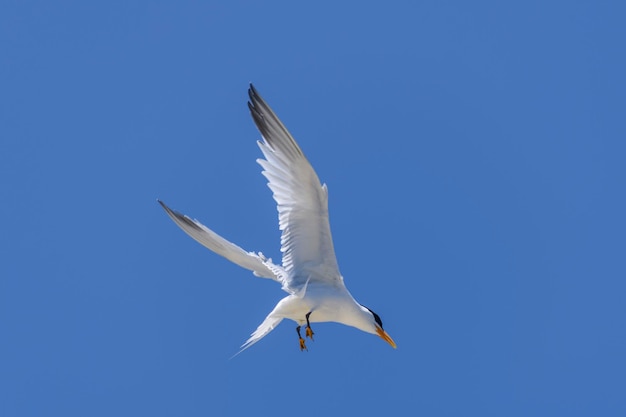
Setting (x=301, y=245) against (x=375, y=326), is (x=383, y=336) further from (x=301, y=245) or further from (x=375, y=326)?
(x=301, y=245)

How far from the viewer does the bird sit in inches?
432

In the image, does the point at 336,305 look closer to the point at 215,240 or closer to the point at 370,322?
the point at 370,322

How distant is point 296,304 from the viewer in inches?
443

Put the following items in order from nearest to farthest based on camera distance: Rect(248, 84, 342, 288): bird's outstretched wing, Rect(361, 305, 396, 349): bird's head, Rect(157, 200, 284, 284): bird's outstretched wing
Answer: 1. Rect(248, 84, 342, 288): bird's outstretched wing
2. Rect(361, 305, 396, 349): bird's head
3. Rect(157, 200, 284, 284): bird's outstretched wing

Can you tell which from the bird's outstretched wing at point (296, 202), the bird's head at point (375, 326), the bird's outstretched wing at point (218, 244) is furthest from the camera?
the bird's outstretched wing at point (218, 244)

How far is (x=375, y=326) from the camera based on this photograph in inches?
465

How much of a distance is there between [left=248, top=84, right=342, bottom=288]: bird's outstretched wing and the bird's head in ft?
1.66

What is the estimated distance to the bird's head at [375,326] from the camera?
1172 centimetres

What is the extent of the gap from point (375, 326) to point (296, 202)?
1549mm

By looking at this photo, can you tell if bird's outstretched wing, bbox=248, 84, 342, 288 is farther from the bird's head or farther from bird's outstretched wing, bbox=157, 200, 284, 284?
bird's outstretched wing, bbox=157, 200, 284, 284

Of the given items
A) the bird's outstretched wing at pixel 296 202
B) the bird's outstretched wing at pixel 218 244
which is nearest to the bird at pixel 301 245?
the bird's outstretched wing at pixel 296 202

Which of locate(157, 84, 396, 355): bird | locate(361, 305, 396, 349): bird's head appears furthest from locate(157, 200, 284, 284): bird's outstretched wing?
locate(361, 305, 396, 349): bird's head

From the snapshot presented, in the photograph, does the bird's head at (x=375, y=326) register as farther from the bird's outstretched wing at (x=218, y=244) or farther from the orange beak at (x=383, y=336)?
the bird's outstretched wing at (x=218, y=244)

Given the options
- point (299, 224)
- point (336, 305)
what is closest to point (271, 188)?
point (299, 224)
